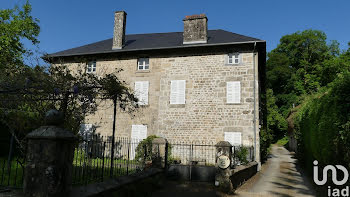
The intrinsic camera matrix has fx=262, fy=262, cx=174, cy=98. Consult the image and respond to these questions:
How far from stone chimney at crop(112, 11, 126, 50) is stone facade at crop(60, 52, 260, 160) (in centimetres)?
99

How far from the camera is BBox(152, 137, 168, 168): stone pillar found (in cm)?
834


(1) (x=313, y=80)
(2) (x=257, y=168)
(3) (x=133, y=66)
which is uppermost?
(1) (x=313, y=80)

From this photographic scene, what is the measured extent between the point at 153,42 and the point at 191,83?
3943mm

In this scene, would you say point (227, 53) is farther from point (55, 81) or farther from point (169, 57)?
point (55, 81)

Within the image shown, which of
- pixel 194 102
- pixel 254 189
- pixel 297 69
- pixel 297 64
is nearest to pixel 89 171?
pixel 254 189

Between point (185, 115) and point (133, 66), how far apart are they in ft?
14.1

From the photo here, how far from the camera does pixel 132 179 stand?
5.70 m

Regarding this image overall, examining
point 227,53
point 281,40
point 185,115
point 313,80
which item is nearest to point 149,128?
point 185,115

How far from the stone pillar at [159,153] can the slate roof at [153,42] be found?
719 cm

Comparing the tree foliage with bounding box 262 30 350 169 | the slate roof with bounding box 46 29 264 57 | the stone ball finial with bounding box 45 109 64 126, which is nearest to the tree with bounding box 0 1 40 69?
the slate roof with bounding box 46 29 264 57

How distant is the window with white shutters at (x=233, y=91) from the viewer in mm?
13398

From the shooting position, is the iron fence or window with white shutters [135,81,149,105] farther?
window with white shutters [135,81,149,105]

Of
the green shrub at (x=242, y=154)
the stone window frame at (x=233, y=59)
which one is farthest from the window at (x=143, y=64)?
the green shrub at (x=242, y=154)

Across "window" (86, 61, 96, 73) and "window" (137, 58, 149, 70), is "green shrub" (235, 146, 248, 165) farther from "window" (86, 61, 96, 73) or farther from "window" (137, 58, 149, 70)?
"window" (86, 61, 96, 73)
